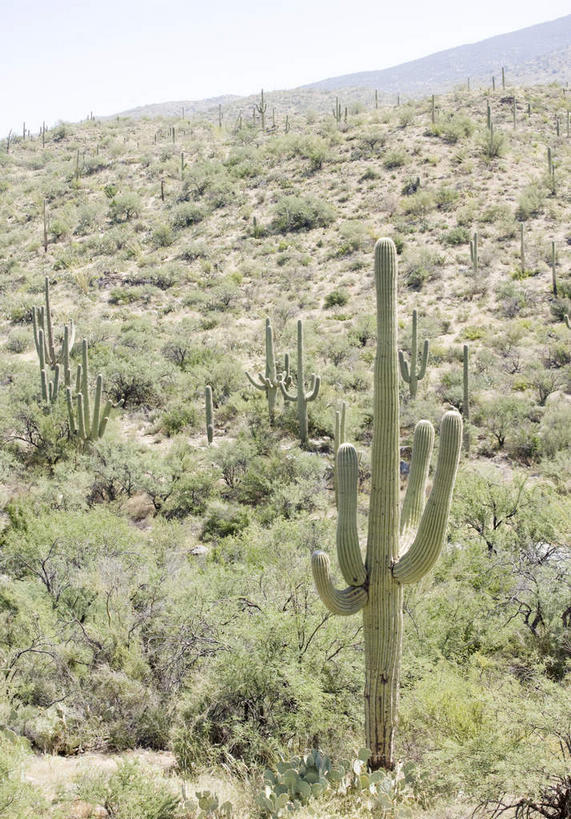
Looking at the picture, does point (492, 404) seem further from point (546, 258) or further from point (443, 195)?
point (443, 195)

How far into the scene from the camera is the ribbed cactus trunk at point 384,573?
18.5 feet

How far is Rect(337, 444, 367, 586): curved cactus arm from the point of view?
5668mm

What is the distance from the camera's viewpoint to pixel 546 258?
27.7 meters

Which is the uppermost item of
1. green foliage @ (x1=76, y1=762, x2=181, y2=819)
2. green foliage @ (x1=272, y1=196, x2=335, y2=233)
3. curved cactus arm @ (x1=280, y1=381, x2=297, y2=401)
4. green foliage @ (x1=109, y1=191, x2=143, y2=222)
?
green foliage @ (x1=109, y1=191, x2=143, y2=222)

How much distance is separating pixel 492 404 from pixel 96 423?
34.0 ft

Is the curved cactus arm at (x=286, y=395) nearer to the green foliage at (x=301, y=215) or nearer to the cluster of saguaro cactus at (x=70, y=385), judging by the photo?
the cluster of saguaro cactus at (x=70, y=385)

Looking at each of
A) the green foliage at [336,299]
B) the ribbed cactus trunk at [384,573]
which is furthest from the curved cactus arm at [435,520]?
the green foliage at [336,299]

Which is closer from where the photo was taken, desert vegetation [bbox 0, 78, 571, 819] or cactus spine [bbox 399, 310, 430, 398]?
desert vegetation [bbox 0, 78, 571, 819]

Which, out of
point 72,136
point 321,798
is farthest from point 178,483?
point 72,136

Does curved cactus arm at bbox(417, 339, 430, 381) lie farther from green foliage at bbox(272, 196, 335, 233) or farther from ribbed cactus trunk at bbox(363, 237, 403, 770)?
green foliage at bbox(272, 196, 335, 233)

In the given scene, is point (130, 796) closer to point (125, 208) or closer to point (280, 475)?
point (280, 475)

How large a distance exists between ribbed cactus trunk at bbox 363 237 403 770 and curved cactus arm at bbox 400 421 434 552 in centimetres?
43

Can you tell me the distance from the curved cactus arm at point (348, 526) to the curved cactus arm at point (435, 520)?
336 millimetres

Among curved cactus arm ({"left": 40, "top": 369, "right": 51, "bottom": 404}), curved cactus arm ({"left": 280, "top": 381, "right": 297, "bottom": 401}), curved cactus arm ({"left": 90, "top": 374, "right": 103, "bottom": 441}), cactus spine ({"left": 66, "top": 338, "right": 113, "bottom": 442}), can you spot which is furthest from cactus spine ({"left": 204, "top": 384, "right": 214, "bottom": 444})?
curved cactus arm ({"left": 40, "top": 369, "right": 51, "bottom": 404})
